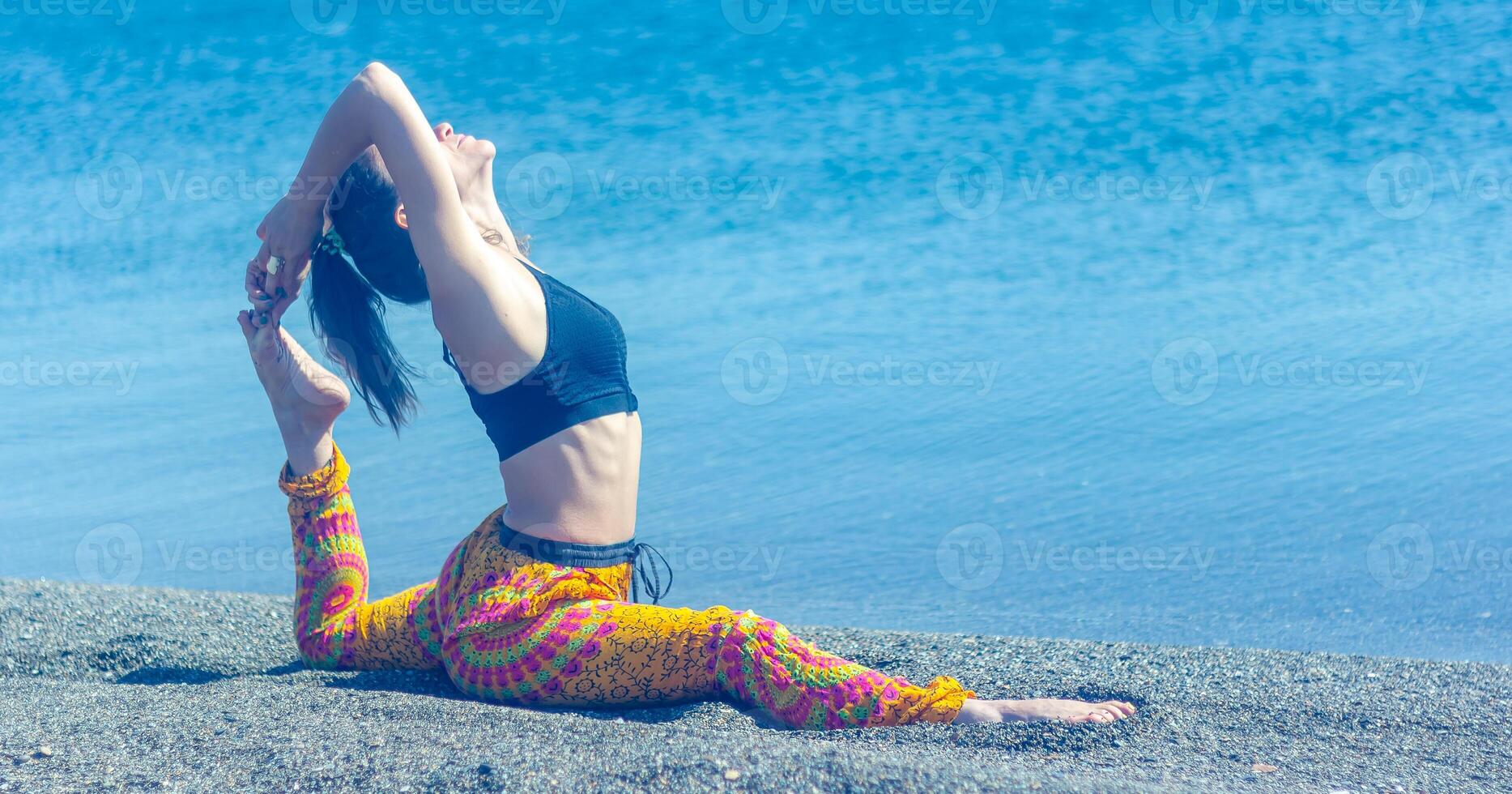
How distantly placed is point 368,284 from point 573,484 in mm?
768

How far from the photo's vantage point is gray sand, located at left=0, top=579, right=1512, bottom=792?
1.70 meters

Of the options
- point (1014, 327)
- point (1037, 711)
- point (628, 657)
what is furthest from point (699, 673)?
point (1014, 327)

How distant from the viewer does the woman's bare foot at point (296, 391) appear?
8.73ft

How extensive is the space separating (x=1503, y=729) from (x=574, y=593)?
6.05 ft

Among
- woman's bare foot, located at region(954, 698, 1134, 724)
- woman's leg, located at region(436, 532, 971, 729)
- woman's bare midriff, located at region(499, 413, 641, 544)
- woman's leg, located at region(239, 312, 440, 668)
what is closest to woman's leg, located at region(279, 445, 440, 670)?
woman's leg, located at region(239, 312, 440, 668)

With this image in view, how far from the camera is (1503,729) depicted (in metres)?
2.27

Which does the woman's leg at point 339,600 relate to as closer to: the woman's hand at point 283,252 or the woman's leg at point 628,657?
the woman's leg at point 628,657

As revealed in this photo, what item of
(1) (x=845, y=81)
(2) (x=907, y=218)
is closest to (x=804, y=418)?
(2) (x=907, y=218)

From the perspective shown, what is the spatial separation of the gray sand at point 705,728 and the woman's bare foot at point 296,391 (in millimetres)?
512

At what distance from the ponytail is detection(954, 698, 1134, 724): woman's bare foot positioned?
1.44 metres

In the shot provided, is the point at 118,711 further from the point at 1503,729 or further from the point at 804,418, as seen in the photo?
A: the point at 804,418

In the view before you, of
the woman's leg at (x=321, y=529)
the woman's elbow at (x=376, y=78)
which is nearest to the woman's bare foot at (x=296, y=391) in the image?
the woman's leg at (x=321, y=529)

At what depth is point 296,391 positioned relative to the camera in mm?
2666

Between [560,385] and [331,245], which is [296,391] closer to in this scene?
[331,245]
